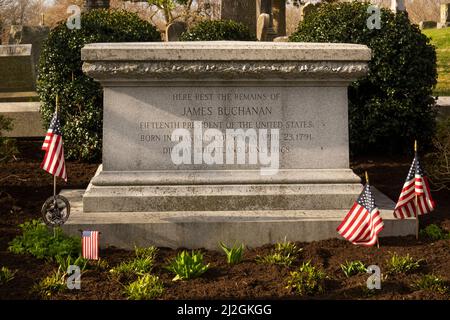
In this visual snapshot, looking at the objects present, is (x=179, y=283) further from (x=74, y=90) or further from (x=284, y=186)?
(x=74, y=90)

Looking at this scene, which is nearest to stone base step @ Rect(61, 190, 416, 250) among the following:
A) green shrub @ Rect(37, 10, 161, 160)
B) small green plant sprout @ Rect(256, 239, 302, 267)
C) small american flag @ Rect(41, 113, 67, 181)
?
small green plant sprout @ Rect(256, 239, 302, 267)

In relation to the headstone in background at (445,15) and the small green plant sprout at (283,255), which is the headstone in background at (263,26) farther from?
the headstone in background at (445,15)

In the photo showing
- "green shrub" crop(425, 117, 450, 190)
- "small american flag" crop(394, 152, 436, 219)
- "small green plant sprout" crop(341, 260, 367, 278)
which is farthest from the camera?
"green shrub" crop(425, 117, 450, 190)

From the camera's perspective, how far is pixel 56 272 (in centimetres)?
609

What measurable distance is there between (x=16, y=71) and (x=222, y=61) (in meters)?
15.6

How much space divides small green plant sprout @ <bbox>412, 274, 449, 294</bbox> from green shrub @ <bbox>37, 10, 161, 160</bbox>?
6.05 m

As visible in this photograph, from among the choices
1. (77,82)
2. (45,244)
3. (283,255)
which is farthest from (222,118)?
(77,82)

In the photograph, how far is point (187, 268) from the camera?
6.05 metres

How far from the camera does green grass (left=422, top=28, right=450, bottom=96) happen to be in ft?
64.8

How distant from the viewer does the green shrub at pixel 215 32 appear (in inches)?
464

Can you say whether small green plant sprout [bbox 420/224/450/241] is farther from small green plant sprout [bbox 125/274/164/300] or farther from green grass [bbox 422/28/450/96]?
green grass [bbox 422/28/450/96]

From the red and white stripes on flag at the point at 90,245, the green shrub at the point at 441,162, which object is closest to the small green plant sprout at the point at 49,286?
the red and white stripes on flag at the point at 90,245

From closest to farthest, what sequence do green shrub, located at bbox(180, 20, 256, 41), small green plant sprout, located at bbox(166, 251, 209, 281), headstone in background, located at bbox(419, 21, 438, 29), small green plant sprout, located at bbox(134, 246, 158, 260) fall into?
small green plant sprout, located at bbox(166, 251, 209, 281) → small green plant sprout, located at bbox(134, 246, 158, 260) → green shrub, located at bbox(180, 20, 256, 41) → headstone in background, located at bbox(419, 21, 438, 29)

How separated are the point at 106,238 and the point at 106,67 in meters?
1.69
